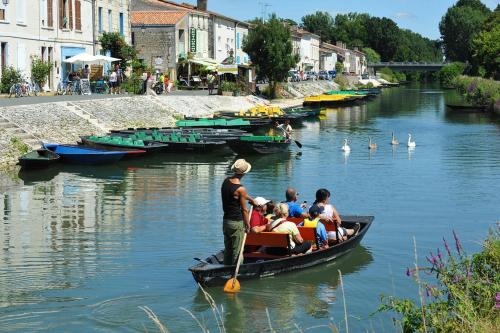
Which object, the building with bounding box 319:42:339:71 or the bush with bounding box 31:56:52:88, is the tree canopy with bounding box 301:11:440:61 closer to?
the building with bounding box 319:42:339:71

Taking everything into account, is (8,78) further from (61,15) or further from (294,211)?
(294,211)

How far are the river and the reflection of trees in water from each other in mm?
27

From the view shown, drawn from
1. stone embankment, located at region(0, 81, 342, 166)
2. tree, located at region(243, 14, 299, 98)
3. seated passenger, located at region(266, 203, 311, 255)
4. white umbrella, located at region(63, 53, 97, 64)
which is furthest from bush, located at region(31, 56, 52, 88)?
seated passenger, located at region(266, 203, 311, 255)

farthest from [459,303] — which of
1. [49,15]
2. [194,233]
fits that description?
[49,15]

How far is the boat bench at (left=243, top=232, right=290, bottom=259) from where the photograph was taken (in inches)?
559

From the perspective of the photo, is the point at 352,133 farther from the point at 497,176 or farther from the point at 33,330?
the point at 33,330

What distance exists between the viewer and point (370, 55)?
178 m

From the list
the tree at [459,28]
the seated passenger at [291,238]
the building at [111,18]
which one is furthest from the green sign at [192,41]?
the tree at [459,28]

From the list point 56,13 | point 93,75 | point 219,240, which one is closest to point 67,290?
point 219,240

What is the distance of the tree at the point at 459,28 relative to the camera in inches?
6555

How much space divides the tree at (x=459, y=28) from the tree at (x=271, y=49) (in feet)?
326

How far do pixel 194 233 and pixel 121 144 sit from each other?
14499 millimetres

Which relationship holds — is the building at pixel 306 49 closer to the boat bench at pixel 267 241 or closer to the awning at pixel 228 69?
the awning at pixel 228 69

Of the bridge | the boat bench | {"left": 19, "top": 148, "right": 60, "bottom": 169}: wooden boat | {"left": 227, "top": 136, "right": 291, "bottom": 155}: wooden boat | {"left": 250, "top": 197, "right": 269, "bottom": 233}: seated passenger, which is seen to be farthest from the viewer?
the bridge
